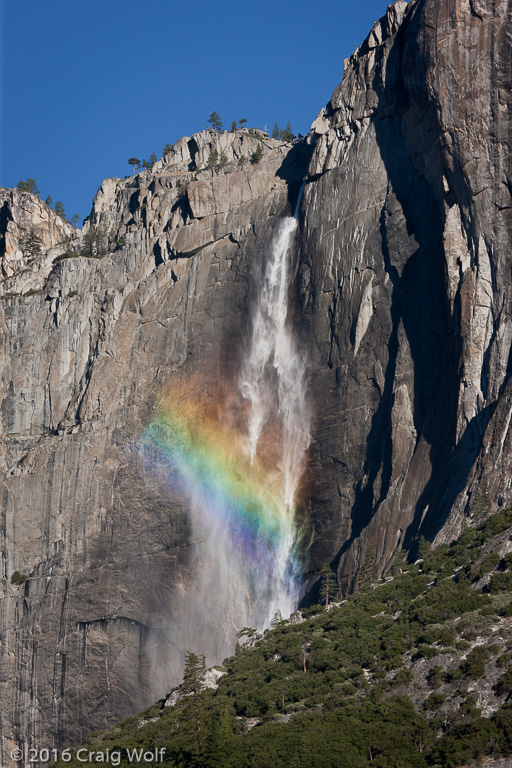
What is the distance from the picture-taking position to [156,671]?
105188 mm

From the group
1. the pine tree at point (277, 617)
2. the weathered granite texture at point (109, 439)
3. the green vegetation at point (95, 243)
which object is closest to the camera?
the pine tree at point (277, 617)

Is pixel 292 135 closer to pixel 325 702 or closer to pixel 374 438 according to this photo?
pixel 374 438

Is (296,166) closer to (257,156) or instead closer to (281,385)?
(257,156)

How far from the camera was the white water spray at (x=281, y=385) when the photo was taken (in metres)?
103

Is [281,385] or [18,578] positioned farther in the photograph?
[18,578]

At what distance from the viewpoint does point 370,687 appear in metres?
68.6

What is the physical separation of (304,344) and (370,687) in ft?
146

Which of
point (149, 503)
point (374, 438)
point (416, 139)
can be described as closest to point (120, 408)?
point (149, 503)

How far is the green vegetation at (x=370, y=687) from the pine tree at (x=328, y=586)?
4.55 meters

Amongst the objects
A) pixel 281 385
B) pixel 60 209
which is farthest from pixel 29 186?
pixel 281 385

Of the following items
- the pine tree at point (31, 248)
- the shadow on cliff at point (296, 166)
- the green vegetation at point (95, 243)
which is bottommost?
the shadow on cliff at point (296, 166)

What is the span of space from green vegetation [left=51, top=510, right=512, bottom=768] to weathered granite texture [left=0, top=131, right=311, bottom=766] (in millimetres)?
23309

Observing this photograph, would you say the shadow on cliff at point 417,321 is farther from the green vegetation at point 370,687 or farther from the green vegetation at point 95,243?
the green vegetation at point 95,243

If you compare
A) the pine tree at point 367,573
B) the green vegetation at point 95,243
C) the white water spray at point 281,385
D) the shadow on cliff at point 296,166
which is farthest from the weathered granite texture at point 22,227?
the pine tree at point 367,573
